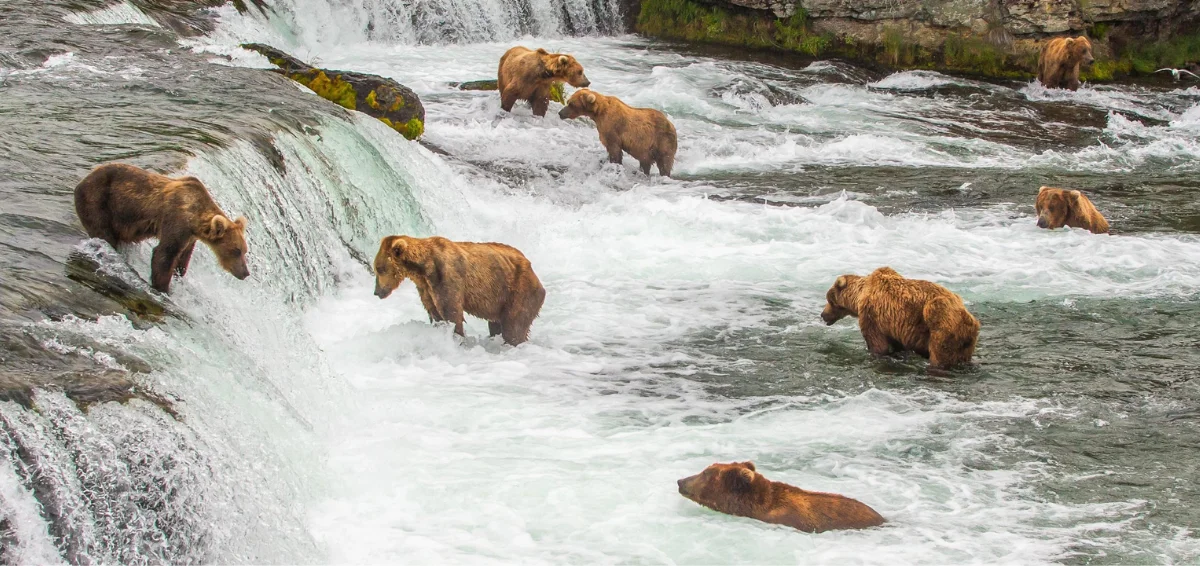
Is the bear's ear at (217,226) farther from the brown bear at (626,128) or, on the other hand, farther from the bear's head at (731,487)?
the brown bear at (626,128)

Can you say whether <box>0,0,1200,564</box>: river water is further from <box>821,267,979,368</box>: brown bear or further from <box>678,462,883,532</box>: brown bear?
<box>821,267,979,368</box>: brown bear

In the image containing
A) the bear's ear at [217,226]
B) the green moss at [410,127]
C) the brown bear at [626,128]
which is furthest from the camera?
the brown bear at [626,128]

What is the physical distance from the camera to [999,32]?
20.6 metres

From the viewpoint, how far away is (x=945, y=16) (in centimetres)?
2091

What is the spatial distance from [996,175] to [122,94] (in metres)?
9.76

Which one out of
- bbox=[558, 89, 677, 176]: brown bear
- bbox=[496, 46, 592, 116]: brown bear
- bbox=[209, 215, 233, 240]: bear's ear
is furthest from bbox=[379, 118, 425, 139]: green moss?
bbox=[209, 215, 233, 240]: bear's ear

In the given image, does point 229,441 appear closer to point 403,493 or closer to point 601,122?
point 403,493

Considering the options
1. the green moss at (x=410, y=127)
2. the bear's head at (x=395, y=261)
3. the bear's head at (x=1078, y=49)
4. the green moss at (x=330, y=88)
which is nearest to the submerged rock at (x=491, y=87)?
the green moss at (x=410, y=127)

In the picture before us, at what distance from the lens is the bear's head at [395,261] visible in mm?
7227

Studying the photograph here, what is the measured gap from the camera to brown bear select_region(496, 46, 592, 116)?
14203 mm

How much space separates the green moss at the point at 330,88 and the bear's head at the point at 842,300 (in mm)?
6147

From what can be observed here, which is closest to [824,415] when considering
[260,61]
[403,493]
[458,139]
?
[403,493]

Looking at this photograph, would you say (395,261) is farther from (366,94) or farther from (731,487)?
(366,94)

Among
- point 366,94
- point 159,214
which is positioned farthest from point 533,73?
point 159,214
